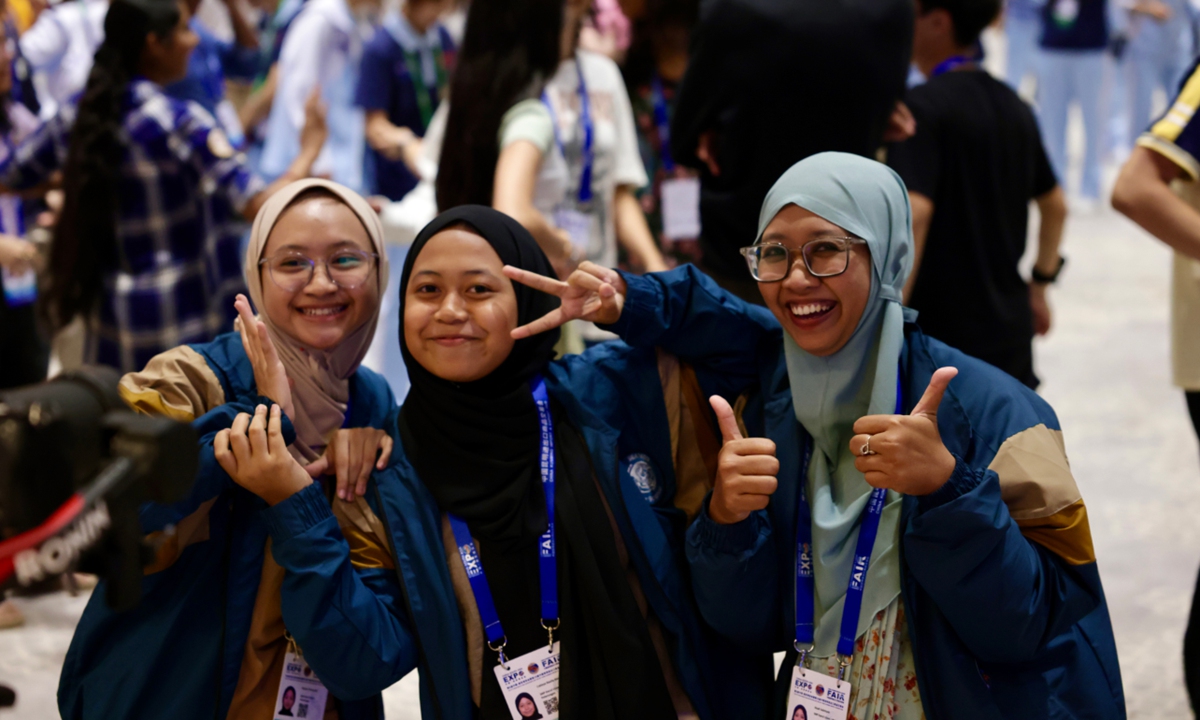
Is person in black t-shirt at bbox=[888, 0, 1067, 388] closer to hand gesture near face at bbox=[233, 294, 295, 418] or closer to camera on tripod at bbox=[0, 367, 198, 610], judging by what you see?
hand gesture near face at bbox=[233, 294, 295, 418]

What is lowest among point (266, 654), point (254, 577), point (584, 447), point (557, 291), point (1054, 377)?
point (1054, 377)

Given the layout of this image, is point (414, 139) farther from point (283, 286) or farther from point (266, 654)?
point (266, 654)

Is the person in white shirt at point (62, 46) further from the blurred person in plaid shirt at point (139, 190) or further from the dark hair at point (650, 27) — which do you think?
the dark hair at point (650, 27)

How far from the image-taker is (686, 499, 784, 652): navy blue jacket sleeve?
182cm

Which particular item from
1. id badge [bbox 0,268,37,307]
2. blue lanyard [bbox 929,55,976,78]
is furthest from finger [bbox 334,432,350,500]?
id badge [bbox 0,268,37,307]

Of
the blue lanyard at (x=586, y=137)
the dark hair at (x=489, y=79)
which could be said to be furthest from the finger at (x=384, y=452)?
the blue lanyard at (x=586, y=137)

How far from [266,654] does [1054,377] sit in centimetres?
489

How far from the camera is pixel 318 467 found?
6.41 feet

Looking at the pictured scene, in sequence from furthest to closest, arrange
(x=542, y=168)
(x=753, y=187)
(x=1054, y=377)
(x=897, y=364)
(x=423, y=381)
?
1. (x=1054, y=377)
2. (x=542, y=168)
3. (x=753, y=187)
4. (x=423, y=381)
5. (x=897, y=364)

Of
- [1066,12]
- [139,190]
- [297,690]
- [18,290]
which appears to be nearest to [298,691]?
[297,690]

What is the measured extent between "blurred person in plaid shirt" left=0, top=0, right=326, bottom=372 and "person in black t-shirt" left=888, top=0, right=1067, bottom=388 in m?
1.80

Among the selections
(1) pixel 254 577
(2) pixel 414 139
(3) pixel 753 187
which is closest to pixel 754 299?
(3) pixel 753 187

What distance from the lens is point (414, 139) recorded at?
466 centimetres

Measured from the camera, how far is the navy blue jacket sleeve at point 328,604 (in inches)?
68.9
